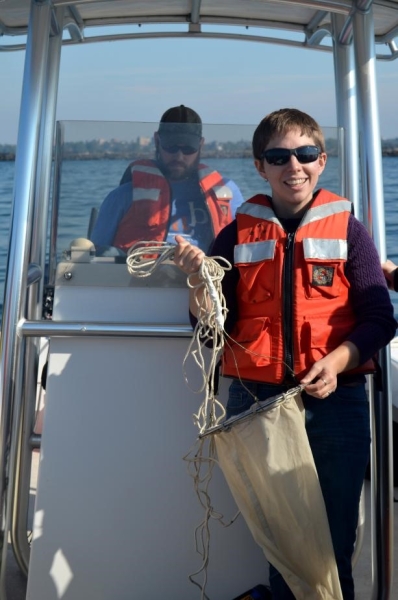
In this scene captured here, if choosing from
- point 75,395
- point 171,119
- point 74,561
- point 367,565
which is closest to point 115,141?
point 171,119

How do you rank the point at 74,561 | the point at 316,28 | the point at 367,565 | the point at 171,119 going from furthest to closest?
the point at 316,28 < the point at 367,565 < the point at 171,119 < the point at 74,561

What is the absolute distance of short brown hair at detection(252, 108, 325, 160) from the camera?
2.52 m

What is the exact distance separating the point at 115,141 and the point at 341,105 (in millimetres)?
1011

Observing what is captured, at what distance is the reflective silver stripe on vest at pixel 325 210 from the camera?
8.20ft

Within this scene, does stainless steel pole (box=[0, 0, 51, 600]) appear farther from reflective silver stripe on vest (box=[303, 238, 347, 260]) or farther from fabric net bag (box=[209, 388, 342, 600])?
reflective silver stripe on vest (box=[303, 238, 347, 260])

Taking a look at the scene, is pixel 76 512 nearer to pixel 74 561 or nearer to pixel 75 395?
pixel 74 561

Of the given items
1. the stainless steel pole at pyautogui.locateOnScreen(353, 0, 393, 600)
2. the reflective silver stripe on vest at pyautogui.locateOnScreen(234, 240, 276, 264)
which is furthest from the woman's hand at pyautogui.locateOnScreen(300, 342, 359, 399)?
the stainless steel pole at pyautogui.locateOnScreen(353, 0, 393, 600)

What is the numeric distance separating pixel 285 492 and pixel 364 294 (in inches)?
23.3

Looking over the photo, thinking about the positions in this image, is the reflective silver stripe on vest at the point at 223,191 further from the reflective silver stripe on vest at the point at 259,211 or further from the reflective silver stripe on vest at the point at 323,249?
the reflective silver stripe on vest at the point at 323,249

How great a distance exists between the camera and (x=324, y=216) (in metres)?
2.50

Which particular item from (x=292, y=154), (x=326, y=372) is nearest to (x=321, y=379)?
(x=326, y=372)

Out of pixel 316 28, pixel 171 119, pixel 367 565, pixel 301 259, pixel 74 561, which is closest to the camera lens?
pixel 301 259

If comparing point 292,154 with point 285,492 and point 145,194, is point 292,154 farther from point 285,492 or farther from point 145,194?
point 285,492

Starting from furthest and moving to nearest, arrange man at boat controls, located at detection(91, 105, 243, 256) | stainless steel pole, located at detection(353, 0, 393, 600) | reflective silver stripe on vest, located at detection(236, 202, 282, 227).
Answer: man at boat controls, located at detection(91, 105, 243, 256) → stainless steel pole, located at detection(353, 0, 393, 600) → reflective silver stripe on vest, located at detection(236, 202, 282, 227)
